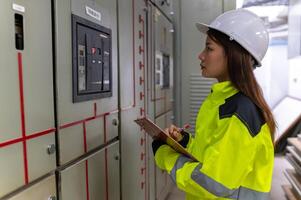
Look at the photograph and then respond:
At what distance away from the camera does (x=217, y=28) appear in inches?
52.4

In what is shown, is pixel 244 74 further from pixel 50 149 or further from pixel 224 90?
pixel 50 149

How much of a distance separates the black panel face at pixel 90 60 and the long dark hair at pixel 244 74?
1.97ft

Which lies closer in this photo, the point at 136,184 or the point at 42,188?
the point at 42,188

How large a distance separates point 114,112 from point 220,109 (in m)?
0.76

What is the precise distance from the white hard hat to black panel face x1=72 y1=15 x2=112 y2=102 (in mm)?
552

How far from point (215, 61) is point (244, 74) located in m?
0.13

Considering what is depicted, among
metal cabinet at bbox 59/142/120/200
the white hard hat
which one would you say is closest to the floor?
metal cabinet at bbox 59/142/120/200

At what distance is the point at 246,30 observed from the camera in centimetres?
131

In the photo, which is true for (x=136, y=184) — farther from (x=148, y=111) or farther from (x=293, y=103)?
(x=293, y=103)

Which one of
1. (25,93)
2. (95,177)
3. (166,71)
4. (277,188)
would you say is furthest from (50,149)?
(277,188)

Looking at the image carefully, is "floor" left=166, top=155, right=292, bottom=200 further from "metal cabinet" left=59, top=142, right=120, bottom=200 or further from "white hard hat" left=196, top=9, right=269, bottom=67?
"white hard hat" left=196, top=9, right=269, bottom=67

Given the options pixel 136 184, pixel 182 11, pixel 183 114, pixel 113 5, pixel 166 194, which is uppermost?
pixel 182 11

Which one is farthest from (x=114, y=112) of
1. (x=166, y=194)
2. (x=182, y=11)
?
(x=182, y=11)

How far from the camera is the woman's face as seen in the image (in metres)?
1.31
